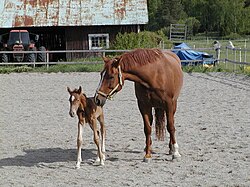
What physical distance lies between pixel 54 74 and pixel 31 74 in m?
0.95

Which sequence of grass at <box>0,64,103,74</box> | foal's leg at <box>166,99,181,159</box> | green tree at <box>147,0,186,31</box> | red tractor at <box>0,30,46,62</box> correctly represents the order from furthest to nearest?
green tree at <box>147,0,186,31</box>
red tractor at <box>0,30,46,62</box>
grass at <box>0,64,103,74</box>
foal's leg at <box>166,99,181,159</box>

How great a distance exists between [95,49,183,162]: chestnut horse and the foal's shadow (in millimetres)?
1125

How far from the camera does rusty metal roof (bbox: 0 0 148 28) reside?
2923 centimetres

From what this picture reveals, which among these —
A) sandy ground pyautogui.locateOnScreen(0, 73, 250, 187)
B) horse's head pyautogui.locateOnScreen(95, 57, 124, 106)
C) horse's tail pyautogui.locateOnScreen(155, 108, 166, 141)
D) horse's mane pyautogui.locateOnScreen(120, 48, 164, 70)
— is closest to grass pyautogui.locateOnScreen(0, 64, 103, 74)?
sandy ground pyautogui.locateOnScreen(0, 73, 250, 187)

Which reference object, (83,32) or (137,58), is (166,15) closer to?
(83,32)

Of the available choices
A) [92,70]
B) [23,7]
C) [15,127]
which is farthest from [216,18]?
[15,127]

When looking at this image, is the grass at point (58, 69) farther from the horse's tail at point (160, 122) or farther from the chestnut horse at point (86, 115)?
the chestnut horse at point (86, 115)

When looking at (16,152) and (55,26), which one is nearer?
(16,152)

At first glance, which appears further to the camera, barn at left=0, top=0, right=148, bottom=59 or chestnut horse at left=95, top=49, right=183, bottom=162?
barn at left=0, top=0, right=148, bottom=59

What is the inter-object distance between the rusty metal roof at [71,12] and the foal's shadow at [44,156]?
21.9 meters

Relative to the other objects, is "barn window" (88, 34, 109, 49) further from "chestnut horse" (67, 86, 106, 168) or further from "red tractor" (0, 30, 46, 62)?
"chestnut horse" (67, 86, 106, 168)

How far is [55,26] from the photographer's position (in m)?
29.2

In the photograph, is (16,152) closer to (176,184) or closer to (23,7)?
(176,184)

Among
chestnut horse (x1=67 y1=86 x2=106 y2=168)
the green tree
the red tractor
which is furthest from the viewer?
the green tree
